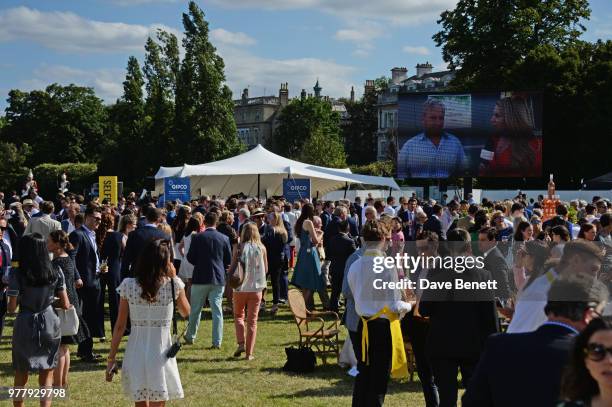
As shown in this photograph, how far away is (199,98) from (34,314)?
5476 centimetres

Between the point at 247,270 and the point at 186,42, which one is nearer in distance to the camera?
the point at 247,270

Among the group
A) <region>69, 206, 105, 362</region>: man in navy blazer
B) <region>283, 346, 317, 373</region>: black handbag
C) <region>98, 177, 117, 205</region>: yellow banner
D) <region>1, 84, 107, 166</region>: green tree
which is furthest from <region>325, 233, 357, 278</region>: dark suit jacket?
<region>1, 84, 107, 166</region>: green tree

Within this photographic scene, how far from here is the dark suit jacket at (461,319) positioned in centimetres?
612

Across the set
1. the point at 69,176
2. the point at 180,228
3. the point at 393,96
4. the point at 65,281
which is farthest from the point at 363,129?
the point at 65,281

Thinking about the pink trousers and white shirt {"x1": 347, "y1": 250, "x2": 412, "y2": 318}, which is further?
the pink trousers

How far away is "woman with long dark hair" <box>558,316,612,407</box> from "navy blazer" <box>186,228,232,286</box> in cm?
802

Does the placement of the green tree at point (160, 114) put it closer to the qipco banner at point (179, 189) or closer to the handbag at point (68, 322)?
the qipco banner at point (179, 189)

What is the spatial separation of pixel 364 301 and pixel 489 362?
314 cm

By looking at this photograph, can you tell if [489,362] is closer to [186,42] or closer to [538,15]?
[538,15]

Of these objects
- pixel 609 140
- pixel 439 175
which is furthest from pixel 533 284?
pixel 609 140

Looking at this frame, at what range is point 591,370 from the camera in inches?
100

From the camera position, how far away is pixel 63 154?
83.4 metres

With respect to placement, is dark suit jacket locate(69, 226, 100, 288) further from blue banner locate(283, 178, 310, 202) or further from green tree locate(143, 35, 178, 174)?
green tree locate(143, 35, 178, 174)

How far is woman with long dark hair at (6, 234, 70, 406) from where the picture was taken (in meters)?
6.60
